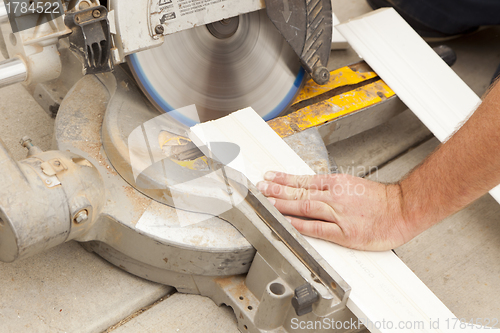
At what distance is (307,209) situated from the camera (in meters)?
1.43

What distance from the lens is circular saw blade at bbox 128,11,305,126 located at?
174 cm

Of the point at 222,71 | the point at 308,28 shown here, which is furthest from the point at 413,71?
the point at 222,71

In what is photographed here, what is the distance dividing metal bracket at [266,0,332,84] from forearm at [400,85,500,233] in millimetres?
663

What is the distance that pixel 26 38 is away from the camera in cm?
144

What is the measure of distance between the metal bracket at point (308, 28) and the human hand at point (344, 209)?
0.62 meters

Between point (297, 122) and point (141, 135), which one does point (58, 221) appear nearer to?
point (141, 135)

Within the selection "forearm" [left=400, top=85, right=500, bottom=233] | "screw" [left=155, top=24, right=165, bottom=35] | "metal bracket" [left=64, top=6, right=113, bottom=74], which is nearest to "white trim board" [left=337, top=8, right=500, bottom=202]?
"forearm" [left=400, top=85, right=500, bottom=233]

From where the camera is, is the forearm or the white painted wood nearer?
the forearm

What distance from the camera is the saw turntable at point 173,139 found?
4.29 ft

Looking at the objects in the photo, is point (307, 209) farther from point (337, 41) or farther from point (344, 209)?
point (337, 41)

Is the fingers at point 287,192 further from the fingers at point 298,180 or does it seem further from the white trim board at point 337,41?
the white trim board at point 337,41

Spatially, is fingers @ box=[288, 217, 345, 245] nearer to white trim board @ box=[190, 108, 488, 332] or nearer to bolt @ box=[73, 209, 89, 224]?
white trim board @ box=[190, 108, 488, 332]

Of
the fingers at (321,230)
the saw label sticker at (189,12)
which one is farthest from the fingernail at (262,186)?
the saw label sticker at (189,12)

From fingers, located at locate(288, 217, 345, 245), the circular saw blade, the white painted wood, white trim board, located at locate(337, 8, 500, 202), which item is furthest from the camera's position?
the white painted wood
